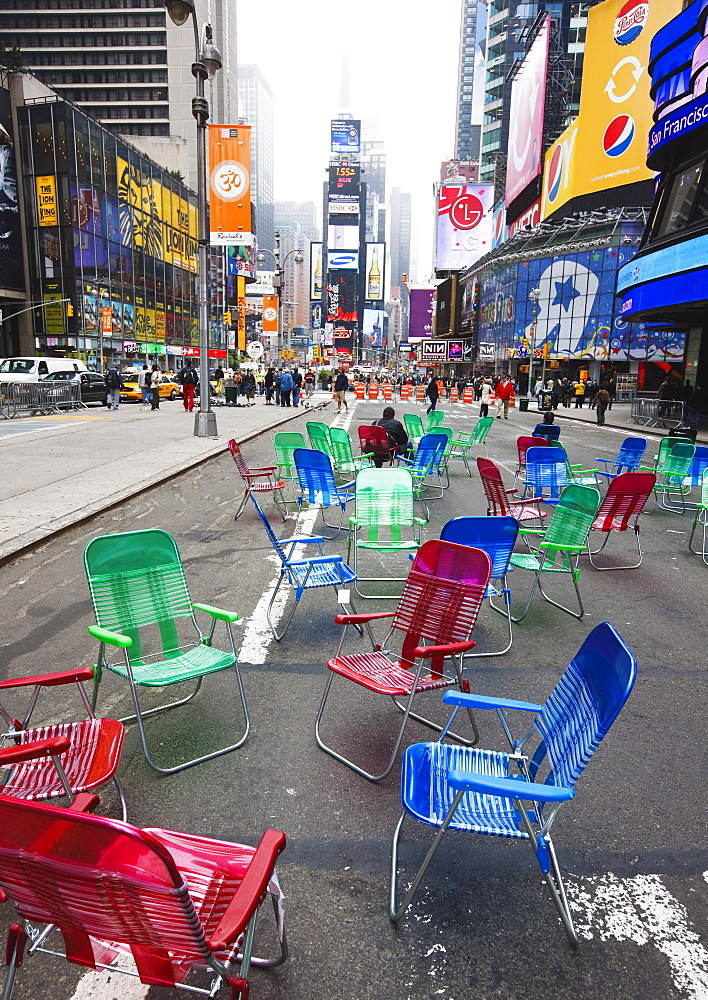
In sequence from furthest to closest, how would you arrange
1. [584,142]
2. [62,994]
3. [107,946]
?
1. [584,142]
2. [62,994]
3. [107,946]

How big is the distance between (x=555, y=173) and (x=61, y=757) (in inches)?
2995

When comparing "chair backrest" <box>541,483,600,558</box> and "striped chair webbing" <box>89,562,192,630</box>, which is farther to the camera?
"chair backrest" <box>541,483,600,558</box>

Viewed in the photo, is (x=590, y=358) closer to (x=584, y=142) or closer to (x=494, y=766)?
(x=584, y=142)

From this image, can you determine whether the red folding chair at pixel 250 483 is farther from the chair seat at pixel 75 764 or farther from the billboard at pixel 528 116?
the billboard at pixel 528 116

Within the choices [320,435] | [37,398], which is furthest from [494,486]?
[37,398]

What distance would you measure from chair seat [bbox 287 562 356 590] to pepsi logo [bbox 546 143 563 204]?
70.8 metres

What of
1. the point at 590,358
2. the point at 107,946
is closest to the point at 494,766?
the point at 107,946

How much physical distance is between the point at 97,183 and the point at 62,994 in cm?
6190

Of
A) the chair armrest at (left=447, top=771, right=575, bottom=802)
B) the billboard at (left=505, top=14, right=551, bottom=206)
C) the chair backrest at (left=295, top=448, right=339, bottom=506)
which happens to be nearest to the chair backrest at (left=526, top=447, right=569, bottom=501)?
the chair backrest at (left=295, top=448, right=339, bottom=506)

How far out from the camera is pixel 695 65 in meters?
25.4

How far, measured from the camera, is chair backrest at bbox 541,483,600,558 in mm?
6227

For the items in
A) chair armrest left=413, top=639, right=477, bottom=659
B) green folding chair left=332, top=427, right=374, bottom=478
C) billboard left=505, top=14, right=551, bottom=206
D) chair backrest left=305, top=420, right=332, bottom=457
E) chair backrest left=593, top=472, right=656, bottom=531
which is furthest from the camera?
billboard left=505, top=14, right=551, bottom=206

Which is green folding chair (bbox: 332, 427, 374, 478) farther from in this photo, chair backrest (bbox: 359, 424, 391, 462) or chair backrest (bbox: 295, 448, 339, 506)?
chair backrest (bbox: 295, 448, 339, 506)

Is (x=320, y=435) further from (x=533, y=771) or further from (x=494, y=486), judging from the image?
(x=533, y=771)
